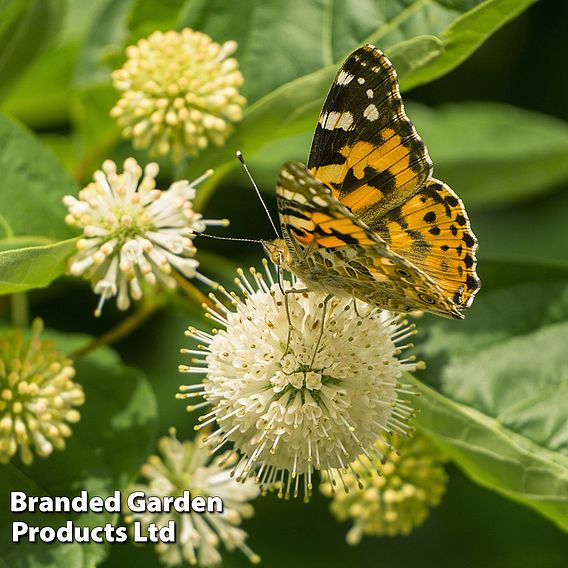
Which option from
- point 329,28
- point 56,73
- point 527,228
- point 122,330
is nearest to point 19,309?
point 122,330

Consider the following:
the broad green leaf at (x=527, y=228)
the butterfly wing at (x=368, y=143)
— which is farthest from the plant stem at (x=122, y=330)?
the broad green leaf at (x=527, y=228)

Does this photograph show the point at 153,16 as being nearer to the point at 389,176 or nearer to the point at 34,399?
the point at 389,176

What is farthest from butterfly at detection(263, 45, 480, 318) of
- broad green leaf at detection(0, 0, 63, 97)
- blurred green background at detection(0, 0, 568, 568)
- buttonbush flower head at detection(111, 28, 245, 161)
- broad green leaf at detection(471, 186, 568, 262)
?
broad green leaf at detection(471, 186, 568, 262)

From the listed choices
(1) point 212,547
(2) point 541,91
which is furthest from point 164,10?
(2) point 541,91

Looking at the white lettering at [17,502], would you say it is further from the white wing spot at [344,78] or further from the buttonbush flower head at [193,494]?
the white wing spot at [344,78]

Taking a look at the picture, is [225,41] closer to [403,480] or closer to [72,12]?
[72,12]

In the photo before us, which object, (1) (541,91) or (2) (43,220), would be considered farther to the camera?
(1) (541,91)

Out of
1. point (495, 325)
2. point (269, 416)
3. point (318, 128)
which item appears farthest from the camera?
point (495, 325)
